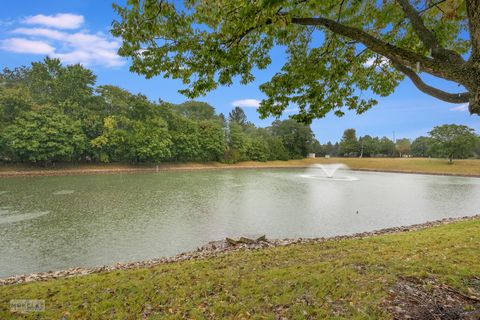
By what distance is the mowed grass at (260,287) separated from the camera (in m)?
3.39

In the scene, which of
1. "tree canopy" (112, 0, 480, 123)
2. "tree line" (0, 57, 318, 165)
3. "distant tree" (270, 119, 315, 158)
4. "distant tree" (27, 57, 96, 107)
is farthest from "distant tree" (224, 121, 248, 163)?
"tree canopy" (112, 0, 480, 123)

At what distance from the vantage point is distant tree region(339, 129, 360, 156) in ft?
247

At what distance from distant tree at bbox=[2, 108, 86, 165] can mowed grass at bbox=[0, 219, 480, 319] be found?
107ft

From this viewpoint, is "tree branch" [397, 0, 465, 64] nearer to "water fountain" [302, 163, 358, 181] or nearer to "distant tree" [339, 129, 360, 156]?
"water fountain" [302, 163, 358, 181]

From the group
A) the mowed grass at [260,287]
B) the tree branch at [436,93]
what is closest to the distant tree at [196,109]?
the mowed grass at [260,287]

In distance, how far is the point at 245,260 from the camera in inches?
220

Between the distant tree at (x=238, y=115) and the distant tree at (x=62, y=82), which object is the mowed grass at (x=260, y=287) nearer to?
the distant tree at (x=62, y=82)

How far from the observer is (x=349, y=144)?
248 feet

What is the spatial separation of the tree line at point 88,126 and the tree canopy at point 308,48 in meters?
33.4

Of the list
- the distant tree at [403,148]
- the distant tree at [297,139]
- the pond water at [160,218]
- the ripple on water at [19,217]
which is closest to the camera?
the pond water at [160,218]

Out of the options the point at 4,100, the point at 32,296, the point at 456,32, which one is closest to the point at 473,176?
the point at 456,32

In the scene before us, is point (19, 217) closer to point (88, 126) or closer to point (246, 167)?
point (88, 126)

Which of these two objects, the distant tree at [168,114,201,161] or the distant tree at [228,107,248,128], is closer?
the distant tree at [168,114,201,161]

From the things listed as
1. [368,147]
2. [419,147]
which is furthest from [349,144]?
[419,147]
